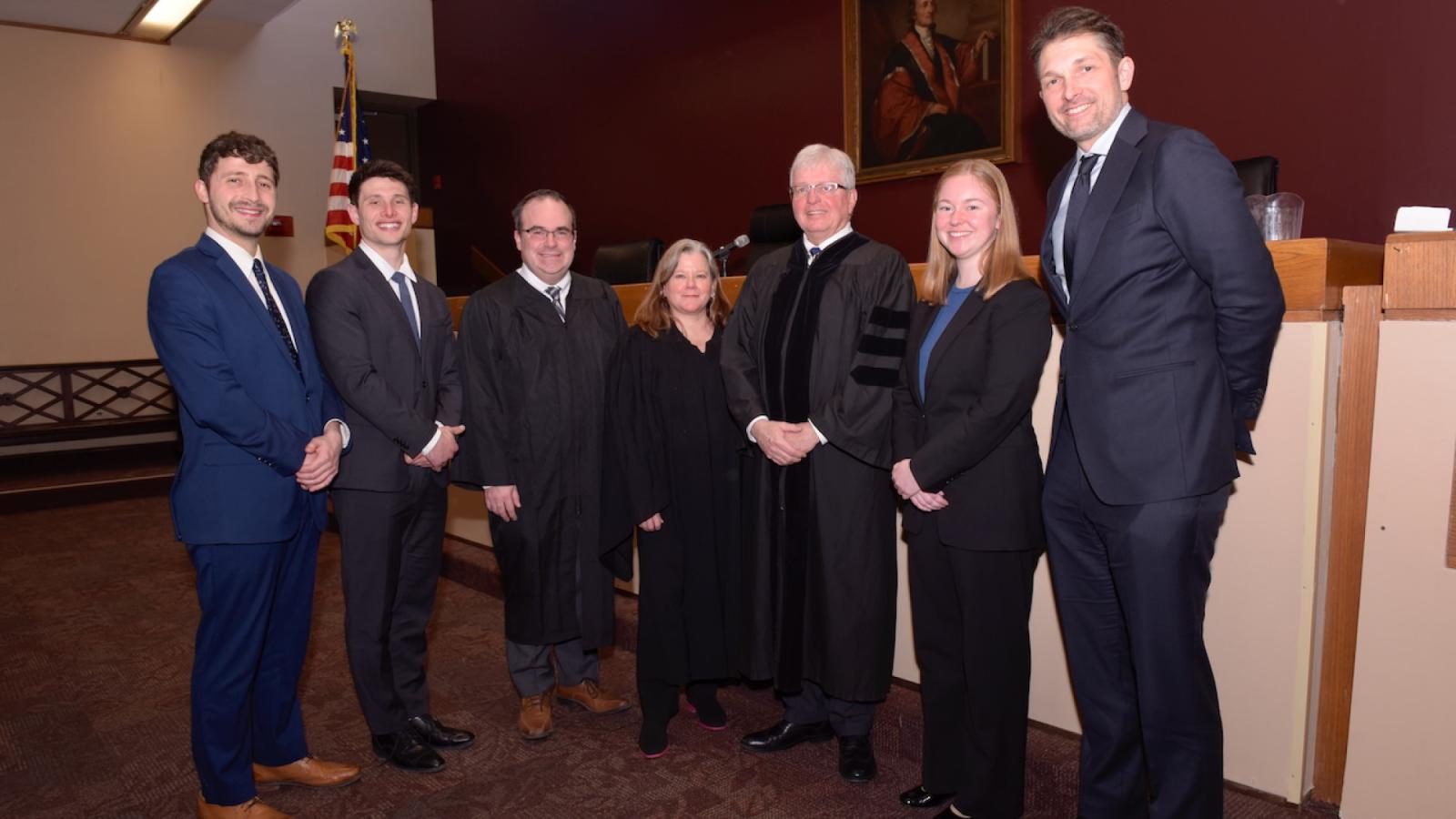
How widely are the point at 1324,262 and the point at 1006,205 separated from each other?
0.65 meters

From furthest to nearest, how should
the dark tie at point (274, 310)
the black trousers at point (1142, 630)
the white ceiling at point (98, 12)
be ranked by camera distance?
the white ceiling at point (98, 12)
the dark tie at point (274, 310)
the black trousers at point (1142, 630)

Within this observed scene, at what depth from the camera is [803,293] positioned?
2293 millimetres

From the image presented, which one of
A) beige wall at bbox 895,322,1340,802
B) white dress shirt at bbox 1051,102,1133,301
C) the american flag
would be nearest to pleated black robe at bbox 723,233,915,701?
white dress shirt at bbox 1051,102,1133,301

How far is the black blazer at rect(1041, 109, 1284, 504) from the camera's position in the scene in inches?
60.4

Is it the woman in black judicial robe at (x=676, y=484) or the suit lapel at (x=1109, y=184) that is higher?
the suit lapel at (x=1109, y=184)

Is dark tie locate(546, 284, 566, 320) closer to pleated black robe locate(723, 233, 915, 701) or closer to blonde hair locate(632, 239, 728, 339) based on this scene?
A: blonde hair locate(632, 239, 728, 339)

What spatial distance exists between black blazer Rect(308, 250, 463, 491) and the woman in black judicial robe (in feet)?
Answer: 1.65

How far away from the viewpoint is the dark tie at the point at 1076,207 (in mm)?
1701

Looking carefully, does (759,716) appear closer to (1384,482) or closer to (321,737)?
(321,737)

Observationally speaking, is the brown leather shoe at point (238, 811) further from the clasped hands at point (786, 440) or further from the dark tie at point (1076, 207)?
the dark tie at point (1076, 207)

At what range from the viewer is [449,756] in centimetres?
250

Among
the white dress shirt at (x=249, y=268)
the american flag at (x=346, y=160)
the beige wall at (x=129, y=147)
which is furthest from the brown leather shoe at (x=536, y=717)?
the beige wall at (x=129, y=147)

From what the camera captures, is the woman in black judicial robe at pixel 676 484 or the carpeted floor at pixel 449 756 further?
the woman in black judicial robe at pixel 676 484

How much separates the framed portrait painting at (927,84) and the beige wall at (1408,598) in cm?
345
